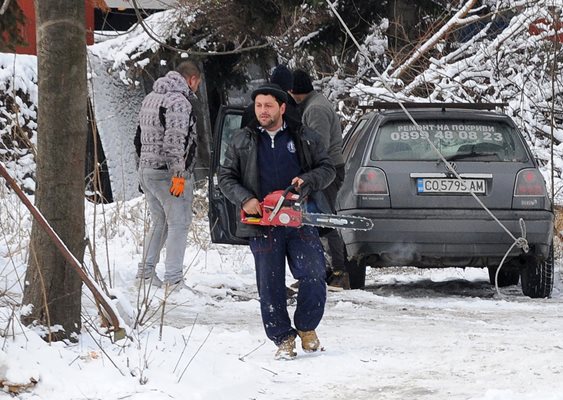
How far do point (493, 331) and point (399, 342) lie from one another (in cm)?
81

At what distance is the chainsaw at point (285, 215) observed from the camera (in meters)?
6.77

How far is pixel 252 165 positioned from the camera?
22.8 feet

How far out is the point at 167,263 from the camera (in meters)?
9.90

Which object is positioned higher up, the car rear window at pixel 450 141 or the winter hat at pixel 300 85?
the winter hat at pixel 300 85

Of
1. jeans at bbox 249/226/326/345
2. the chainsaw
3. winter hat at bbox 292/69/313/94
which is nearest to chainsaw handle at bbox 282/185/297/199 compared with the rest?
the chainsaw

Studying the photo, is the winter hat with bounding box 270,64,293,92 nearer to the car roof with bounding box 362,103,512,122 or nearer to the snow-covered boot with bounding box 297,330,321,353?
the car roof with bounding box 362,103,512,122

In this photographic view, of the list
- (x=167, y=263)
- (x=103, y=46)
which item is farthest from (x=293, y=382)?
(x=103, y=46)

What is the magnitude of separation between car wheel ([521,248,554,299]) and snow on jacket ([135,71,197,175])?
9.68 feet

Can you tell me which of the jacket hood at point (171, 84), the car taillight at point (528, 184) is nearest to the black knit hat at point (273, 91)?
the jacket hood at point (171, 84)

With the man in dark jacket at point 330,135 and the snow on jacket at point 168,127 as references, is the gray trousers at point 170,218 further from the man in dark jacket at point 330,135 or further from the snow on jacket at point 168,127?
the man in dark jacket at point 330,135

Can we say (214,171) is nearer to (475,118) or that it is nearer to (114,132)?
(475,118)

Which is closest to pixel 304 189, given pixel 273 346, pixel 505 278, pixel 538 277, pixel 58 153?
pixel 273 346

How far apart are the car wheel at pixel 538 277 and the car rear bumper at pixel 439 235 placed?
14.9 inches

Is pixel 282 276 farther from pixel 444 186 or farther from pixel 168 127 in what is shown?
pixel 444 186
